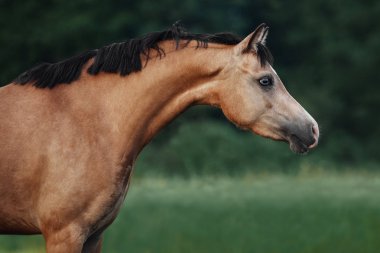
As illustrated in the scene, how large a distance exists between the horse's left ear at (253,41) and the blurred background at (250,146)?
4.73 m

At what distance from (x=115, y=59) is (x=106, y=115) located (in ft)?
1.22

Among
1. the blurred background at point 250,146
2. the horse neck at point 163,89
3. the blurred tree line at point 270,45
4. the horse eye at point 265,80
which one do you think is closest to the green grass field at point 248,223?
the blurred background at point 250,146

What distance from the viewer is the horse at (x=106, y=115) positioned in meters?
5.56

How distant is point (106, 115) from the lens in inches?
227

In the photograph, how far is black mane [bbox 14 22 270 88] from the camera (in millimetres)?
5836

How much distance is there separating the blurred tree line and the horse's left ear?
14857mm

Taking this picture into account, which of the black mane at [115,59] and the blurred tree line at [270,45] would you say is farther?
the blurred tree line at [270,45]

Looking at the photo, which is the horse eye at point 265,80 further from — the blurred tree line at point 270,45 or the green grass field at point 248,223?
the blurred tree line at point 270,45

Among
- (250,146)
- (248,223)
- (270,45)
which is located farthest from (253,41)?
(270,45)

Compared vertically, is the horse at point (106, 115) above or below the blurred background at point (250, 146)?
above

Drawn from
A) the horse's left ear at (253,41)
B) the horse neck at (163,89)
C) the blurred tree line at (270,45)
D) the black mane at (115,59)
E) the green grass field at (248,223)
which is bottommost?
the blurred tree line at (270,45)

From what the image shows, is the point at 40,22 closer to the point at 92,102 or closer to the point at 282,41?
the point at 282,41

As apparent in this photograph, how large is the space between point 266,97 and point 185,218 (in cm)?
521

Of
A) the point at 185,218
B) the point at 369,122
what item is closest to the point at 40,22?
the point at 369,122
